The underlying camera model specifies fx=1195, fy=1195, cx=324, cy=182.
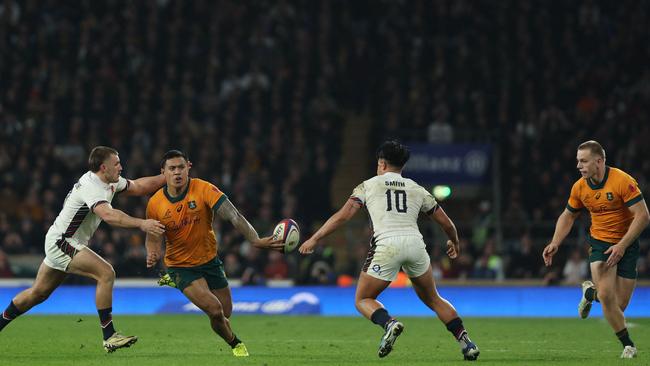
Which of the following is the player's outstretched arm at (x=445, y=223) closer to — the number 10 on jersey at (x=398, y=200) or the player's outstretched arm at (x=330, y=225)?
the number 10 on jersey at (x=398, y=200)

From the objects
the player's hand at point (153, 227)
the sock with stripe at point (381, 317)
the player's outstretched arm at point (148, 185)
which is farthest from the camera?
the player's outstretched arm at point (148, 185)

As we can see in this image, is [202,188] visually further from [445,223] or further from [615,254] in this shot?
[615,254]

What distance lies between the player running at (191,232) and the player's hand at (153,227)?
262mm

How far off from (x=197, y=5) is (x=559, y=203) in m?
10.2

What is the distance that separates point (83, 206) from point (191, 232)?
1.45 metres

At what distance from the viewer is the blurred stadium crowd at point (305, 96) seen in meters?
24.1

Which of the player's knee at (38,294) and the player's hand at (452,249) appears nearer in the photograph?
the player's hand at (452,249)

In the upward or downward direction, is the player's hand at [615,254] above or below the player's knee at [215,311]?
above

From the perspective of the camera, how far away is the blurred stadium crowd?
24078 millimetres

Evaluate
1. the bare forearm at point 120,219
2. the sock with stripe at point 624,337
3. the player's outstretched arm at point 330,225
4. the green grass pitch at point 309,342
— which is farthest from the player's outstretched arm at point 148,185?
the sock with stripe at point 624,337

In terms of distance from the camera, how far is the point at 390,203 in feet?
34.3

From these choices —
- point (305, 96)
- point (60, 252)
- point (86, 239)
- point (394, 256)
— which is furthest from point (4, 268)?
point (394, 256)

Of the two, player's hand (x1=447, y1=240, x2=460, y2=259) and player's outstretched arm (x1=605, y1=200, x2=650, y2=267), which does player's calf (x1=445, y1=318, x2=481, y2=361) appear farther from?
player's outstretched arm (x1=605, y1=200, x2=650, y2=267)

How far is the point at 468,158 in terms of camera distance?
2358 cm
